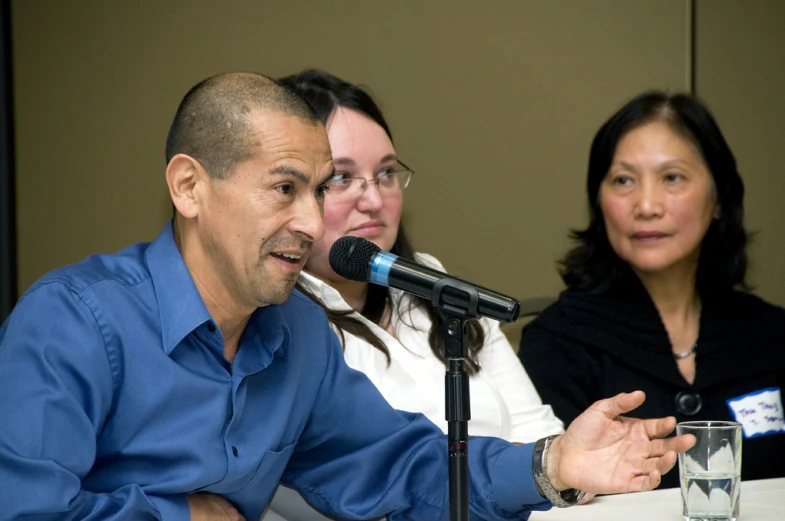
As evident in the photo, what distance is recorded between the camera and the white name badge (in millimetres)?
2268

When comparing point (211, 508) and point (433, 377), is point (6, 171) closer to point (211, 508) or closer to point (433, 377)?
point (433, 377)

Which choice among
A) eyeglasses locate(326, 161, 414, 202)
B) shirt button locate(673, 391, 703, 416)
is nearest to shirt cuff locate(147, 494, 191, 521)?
eyeglasses locate(326, 161, 414, 202)

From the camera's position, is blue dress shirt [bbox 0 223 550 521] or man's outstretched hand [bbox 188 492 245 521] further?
man's outstretched hand [bbox 188 492 245 521]

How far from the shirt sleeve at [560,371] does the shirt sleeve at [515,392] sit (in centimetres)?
16

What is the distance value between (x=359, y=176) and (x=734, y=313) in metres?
1.21

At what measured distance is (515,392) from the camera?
83.5 inches

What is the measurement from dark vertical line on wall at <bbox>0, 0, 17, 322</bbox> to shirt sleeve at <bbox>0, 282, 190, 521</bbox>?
152 centimetres

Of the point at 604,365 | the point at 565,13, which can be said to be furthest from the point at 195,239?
the point at 565,13

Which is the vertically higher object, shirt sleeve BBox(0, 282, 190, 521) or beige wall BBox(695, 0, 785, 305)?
beige wall BBox(695, 0, 785, 305)

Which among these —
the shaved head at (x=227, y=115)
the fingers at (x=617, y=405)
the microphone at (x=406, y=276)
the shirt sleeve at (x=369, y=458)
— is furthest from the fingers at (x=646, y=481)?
the shaved head at (x=227, y=115)

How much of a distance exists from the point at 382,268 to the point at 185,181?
16.3 inches

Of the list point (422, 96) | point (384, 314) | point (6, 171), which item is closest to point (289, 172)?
point (384, 314)

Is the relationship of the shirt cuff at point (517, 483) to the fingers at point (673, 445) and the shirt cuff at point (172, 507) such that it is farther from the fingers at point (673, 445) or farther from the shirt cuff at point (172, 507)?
the shirt cuff at point (172, 507)

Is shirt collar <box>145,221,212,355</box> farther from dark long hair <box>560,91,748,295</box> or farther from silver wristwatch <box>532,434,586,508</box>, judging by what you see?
dark long hair <box>560,91,748,295</box>
